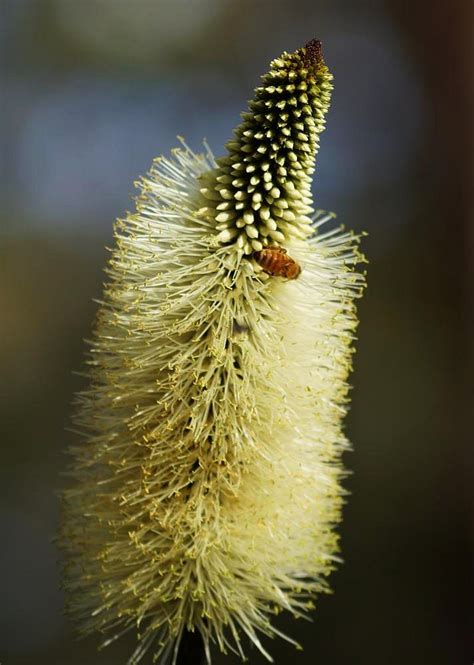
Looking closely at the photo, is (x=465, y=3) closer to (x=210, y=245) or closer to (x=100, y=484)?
(x=210, y=245)

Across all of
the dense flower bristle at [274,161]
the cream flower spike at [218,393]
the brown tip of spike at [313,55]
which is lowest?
the cream flower spike at [218,393]

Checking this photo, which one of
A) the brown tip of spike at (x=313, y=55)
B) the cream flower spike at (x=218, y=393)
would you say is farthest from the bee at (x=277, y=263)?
the brown tip of spike at (x=313, y=55)

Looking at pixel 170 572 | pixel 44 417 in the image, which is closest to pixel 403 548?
pixel 44 417

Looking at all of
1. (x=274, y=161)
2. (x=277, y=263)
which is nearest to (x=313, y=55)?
(x=274, y=161)

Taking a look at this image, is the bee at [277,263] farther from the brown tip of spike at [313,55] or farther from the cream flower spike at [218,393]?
the brown tip of spike at [313,55]

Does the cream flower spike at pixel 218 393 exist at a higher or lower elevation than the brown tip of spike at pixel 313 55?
lower

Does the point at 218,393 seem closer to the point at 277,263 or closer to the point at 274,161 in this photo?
the point at 277,263

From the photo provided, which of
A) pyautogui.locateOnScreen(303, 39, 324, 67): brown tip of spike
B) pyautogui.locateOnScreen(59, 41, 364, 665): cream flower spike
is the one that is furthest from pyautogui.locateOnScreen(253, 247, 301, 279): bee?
pyautogui.locateOnScreen(303, 39, 324, 67): brown tip of spike
